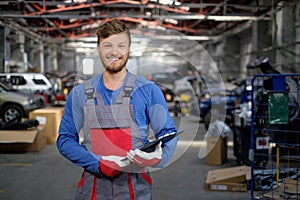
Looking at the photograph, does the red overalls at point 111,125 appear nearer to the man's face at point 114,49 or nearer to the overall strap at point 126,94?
the overall strap at point 126,94

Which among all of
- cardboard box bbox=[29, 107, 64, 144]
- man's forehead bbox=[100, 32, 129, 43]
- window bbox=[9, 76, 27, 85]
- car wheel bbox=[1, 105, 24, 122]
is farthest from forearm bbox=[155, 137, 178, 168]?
car wheel bbox=[1, 105, 24, 122]

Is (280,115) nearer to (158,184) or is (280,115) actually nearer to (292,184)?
(292,184)

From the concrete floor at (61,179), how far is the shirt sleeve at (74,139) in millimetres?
2778

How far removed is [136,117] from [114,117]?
11cm

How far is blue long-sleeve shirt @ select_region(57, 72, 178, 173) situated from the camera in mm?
2076

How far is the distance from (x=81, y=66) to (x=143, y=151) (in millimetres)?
499

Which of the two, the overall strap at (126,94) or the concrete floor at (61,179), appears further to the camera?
the concrete floor at (61,179)

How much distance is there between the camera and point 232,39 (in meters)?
24.0

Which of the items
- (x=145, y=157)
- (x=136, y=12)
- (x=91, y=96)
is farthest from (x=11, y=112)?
(x=145, y=157)

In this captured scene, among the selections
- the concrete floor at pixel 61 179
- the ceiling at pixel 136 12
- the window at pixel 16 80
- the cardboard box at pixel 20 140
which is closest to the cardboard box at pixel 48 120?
the cardboard box at pixel 20 140

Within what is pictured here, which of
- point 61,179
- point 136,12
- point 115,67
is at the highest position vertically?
point 136,12

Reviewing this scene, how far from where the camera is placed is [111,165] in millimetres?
2045

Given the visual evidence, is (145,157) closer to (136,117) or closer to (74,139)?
(136,117)

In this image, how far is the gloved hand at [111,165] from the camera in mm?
2020
